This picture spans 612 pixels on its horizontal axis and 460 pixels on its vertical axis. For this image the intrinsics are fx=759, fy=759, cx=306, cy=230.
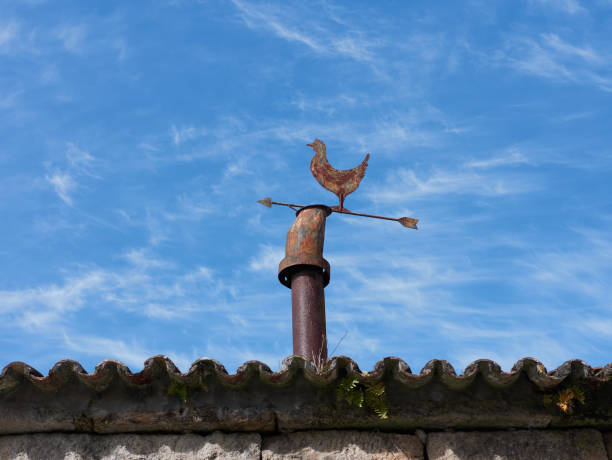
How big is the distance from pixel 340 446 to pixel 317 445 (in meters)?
0.13

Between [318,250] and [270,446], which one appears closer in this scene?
[270,446]

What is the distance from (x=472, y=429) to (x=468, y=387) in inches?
11.0

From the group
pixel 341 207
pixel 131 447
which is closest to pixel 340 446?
pixel 131 447

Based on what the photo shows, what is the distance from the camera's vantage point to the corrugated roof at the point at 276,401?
428cm

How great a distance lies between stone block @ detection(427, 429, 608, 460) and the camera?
14.2ft

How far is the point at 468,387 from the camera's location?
14.3 feet

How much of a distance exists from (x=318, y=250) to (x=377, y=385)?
1.93 metres

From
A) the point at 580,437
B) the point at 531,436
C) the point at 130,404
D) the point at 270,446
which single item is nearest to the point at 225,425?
the point at 270,446

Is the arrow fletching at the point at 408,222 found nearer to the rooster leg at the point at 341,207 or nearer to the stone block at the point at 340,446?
the rooster leg at the point at 341,207

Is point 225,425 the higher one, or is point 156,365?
point 156,365

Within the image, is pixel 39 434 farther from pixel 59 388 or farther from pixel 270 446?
pixel 270 446

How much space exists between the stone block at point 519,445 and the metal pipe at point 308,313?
121cm

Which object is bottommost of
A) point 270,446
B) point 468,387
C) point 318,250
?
point 270,446

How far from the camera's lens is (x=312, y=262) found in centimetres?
593
